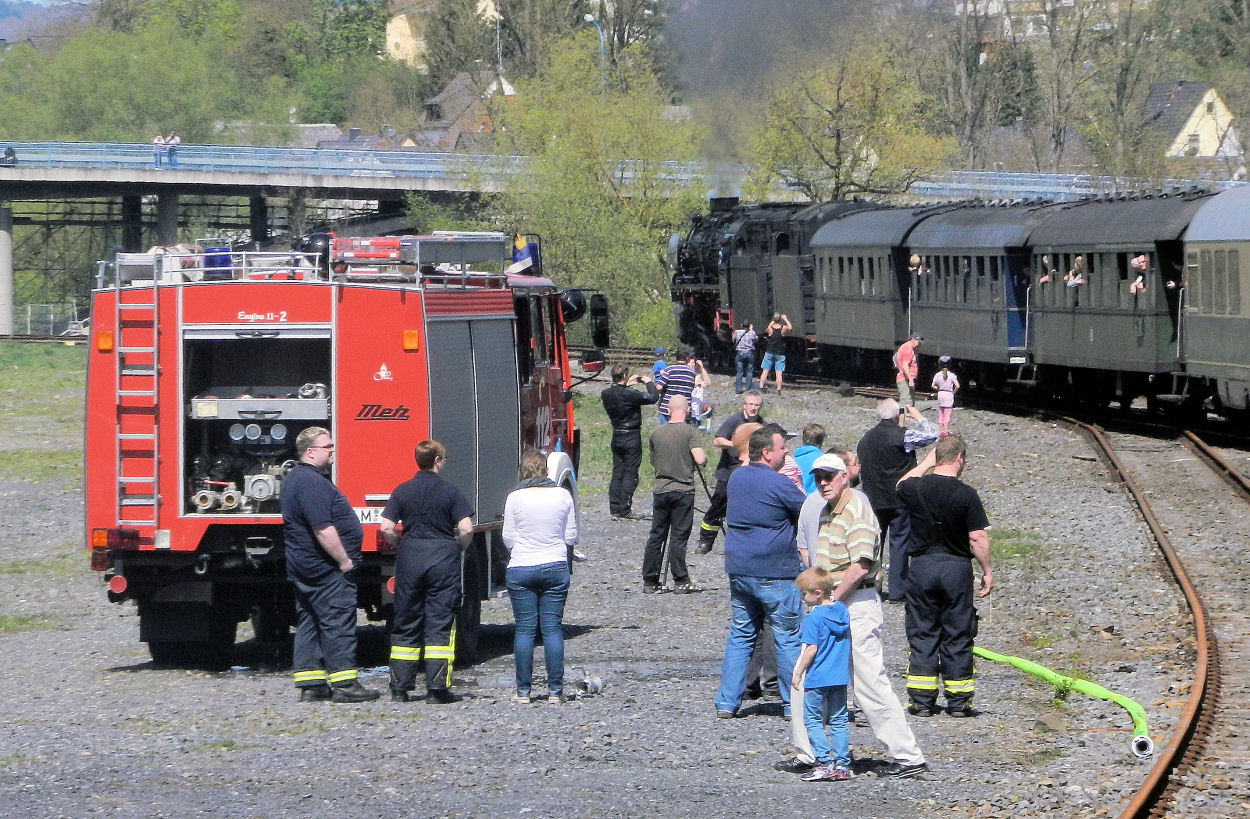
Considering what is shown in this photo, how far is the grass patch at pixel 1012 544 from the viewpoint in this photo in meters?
16.8

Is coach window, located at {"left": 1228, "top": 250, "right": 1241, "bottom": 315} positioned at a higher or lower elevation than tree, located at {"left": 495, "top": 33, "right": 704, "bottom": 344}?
lower

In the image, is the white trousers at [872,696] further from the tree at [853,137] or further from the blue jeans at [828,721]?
the tree at [853,137]

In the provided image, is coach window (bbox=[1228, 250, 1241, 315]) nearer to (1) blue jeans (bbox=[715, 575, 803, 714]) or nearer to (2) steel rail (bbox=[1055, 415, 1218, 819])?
(2) steel rail (bbox=[1055, 415, 1218, 819])

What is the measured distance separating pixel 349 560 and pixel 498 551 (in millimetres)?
2313

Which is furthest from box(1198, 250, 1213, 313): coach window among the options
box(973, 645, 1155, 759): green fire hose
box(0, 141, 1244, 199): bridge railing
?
box(0, 141, 1244, 199): bridge railing

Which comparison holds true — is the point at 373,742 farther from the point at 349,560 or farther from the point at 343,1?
the point at 343,1

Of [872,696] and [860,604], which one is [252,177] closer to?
[860,604]

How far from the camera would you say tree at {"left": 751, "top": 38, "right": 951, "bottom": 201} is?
53.8 metres

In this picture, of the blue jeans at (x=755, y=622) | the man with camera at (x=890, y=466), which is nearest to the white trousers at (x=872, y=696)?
the blue jeans at (x=755, y=622)

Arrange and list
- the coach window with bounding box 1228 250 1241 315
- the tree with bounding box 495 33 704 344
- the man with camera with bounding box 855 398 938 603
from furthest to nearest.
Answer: the tree with bounding box 495 33 704 344 → the coach window with bounding box 1228 250 1241 315 → the man with camera with bounding box 855 398 938 603

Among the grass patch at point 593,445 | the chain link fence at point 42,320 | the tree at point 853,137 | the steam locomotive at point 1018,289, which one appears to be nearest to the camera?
the steam locomotive at point 1018,289

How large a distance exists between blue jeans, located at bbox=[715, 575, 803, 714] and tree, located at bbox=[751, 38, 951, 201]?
43005 mm

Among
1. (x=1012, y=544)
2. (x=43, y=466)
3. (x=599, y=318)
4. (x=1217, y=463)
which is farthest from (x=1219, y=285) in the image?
(x=43, y=466)

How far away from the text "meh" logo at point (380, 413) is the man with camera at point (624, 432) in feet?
25.0
